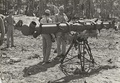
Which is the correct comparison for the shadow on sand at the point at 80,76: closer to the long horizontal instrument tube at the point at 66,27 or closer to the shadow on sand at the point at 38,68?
the shadow on sand at the point at 38,68

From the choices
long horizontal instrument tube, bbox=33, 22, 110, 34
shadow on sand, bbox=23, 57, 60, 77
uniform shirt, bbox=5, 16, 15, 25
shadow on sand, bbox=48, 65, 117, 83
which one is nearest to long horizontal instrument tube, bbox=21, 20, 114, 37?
long horizontal instrument tube, bbox=33, 22, 110, 34

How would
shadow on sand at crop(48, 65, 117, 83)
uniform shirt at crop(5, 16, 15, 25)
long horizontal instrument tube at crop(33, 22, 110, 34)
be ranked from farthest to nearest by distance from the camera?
uniform shirt at crop(5, 16, 15, 25) < shadow on sand at crop(48, 65, 117, 83) < long horizontal instrument tube at crop(33, 22, 110, 34)

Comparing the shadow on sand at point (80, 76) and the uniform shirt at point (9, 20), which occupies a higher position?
the uniform shirt at point (9, 20)

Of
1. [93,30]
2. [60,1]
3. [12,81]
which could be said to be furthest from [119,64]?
[60,1]

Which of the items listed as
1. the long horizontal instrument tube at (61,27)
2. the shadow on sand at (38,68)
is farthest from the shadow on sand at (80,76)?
the long horizontal instrument tube at (61,27)

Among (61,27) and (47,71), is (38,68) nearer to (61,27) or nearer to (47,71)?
(47,71)

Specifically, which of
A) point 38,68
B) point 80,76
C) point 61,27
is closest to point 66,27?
point 61,27

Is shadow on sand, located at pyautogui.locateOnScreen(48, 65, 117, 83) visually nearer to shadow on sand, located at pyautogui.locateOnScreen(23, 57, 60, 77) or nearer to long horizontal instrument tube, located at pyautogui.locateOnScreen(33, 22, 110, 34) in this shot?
shadow on sand, located at pyautogui.locateOnScreen(23, 57, 60, 77)

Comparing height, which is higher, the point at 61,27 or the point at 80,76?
the point at 61,27

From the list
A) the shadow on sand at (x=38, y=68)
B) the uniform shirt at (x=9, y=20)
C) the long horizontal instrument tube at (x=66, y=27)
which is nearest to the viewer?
the long horizontal instrument tube at (x=66, y=27)

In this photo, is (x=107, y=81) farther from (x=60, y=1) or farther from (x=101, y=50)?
(x=60, y=1)

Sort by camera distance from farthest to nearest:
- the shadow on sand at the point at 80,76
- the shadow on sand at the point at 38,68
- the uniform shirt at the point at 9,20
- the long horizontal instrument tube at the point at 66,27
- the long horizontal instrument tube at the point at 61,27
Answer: the uniform shirt at the point at 9,20 → the shadow on sand at the point at 38,68 → the shadow on sand at the point at 80,76 → the long horizontal instrument tube at the point at 66,27 → the long horizontal instrument tube at the point at 61,27

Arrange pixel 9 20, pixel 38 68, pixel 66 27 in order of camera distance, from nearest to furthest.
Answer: pixel 66 27 < pixel 38 68 < pixel 9 20

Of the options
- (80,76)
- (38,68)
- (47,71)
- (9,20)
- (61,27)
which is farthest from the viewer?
(9,20)
